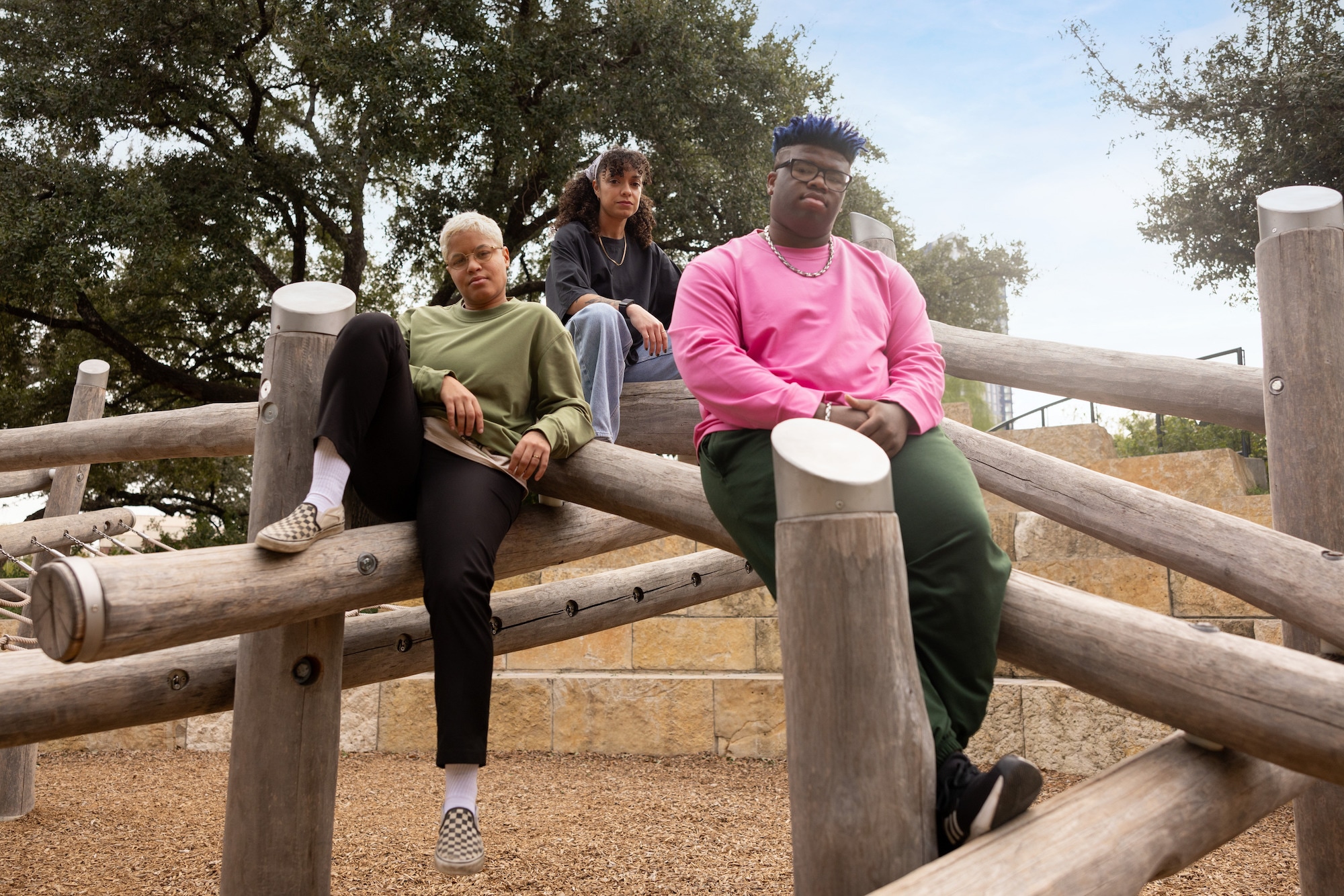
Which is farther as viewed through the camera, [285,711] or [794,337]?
[285,711]

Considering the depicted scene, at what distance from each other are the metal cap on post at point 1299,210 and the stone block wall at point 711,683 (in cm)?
292

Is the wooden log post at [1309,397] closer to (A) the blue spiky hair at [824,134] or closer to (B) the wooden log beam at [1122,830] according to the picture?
(B) the wooden log beam at [1122,830]

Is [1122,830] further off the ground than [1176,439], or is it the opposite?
[1176,439]

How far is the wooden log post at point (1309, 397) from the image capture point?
270cm

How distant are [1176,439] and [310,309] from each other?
818 centimetres

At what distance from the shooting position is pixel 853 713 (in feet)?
4.21

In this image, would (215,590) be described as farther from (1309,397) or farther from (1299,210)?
(1299,210)

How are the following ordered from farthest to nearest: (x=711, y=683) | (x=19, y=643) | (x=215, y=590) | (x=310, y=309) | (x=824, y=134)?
1. (x=711, y=683)
2. (x=19, y=643)
3. (x=310, y=309)
4. (x=824, y=134)
5. (x=215, y=590)

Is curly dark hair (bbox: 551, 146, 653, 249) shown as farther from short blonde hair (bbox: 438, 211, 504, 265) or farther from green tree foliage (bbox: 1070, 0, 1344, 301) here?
green tree foliage (bbox: 1070, 0, 1344, 301)

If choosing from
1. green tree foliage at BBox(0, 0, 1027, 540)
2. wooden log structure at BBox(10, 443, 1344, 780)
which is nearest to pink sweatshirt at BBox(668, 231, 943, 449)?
wooden log structure at BBox(10, 443, 1344, 780)

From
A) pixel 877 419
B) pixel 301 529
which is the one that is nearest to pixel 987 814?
pixel 877 419

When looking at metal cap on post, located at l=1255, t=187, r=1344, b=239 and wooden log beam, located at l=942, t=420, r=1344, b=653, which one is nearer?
wooden log beam, located at l=942, t=420, r=1344, b=653

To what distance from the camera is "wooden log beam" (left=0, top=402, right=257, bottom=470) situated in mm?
3102

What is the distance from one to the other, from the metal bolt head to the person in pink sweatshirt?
110 cm
